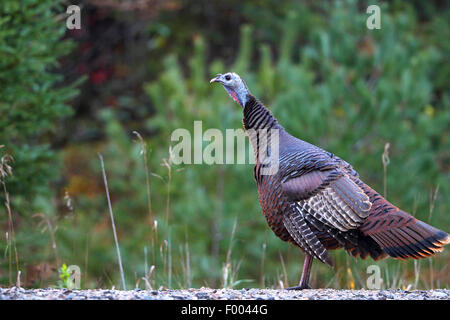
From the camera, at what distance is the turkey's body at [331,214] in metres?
4.07

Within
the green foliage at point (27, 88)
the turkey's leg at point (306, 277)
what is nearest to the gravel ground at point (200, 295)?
the turkey's leg at point (306, 277)

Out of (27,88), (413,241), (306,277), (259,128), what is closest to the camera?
(413,241)

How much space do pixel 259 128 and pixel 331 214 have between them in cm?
97

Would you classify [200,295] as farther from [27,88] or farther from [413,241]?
[27,88]

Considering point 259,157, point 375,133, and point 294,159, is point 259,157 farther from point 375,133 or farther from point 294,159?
point 375,133

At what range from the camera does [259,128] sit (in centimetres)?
482

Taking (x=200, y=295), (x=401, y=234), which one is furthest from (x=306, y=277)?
(x=200, y=295)

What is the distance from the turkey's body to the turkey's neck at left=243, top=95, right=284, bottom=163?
196 millimetres

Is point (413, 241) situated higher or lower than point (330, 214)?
lower

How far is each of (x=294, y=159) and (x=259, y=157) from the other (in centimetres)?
34

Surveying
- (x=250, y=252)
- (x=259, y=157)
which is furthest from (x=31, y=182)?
(x=250, y=252)

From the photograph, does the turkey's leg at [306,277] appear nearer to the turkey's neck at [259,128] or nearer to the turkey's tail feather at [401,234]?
the turkey's tail feather at [401,234]

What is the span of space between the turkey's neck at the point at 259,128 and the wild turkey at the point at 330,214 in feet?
0.43

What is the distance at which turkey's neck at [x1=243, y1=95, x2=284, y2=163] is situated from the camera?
4.74 m
